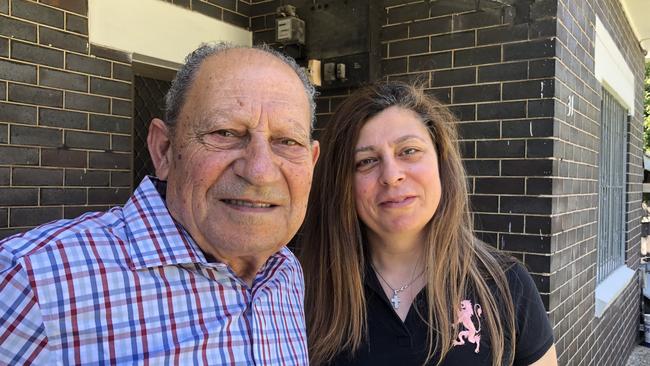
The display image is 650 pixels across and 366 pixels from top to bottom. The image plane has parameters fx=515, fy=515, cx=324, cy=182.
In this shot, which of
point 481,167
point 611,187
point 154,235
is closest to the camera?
point 154,235

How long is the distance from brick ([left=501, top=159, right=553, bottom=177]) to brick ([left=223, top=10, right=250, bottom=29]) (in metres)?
2.38

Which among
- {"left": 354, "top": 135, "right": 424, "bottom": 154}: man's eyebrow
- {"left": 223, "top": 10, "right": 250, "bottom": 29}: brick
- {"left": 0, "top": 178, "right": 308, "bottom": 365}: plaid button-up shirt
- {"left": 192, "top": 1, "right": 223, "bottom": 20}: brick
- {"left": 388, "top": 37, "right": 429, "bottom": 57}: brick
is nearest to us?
{"left": 0, "top": 178, "right": 308, "bottom": 365}: plaid button-up shirt

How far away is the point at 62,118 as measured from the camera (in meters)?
3.01

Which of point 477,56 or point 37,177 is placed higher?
point 477,56

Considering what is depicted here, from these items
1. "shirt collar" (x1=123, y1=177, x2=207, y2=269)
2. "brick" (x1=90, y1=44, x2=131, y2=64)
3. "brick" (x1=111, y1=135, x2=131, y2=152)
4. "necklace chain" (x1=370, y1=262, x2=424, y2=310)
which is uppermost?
"brick" (x1=90, y1=44, x2=131, y2=64)

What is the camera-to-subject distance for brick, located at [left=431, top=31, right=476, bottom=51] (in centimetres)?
349

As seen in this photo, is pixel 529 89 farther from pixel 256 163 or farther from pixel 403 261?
pixel 256 163

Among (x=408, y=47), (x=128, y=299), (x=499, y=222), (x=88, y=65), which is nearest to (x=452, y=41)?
(x=408, y=47)

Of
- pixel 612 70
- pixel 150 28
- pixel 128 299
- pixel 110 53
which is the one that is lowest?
pixel 128 299

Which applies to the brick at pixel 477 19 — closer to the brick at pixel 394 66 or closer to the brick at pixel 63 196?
the brick at pixel 394 66

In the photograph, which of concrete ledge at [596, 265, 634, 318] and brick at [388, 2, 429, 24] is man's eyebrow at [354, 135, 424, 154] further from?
concrete ledge at [596, 265, 634, 318]

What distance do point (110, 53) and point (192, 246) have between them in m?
2.35

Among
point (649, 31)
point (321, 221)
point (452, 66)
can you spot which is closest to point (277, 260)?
point (321, 221)

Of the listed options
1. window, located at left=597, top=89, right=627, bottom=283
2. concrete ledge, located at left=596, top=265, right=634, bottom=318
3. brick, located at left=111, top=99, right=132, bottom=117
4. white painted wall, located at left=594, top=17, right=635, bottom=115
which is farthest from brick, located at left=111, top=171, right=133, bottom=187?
window, located at left=597, top=89, right=627, bottom=283
